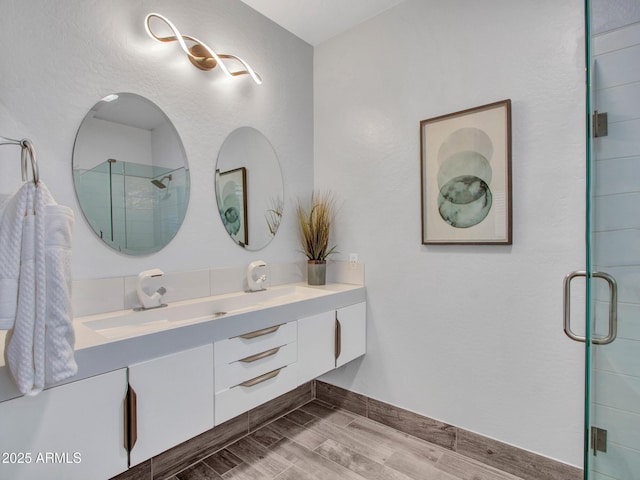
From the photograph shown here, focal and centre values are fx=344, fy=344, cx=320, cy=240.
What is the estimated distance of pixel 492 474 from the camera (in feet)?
5.81

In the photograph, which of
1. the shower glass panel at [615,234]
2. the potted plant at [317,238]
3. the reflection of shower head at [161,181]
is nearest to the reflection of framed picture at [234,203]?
the reflection of shower head at [161,181]

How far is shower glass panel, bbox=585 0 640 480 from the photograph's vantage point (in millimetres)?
1060

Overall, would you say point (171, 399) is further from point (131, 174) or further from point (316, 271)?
point (316, 271)

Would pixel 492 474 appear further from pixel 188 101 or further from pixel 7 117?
pixel 7 117

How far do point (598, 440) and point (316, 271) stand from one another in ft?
5.43

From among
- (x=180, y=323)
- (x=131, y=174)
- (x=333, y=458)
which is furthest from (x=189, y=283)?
(x=333, y=458)

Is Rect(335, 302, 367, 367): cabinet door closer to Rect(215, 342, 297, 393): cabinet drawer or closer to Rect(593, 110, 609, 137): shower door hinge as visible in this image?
Rect(215, 342, 297, 393): cabinet drawer

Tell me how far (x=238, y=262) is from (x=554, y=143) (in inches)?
72.1

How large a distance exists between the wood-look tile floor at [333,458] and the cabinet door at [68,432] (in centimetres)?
78

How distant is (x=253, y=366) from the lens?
5.47 feet

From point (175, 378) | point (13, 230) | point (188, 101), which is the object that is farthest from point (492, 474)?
point (188, 101)

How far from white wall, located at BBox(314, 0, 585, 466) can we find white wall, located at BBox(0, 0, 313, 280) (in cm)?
34

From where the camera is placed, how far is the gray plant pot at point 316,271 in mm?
2416

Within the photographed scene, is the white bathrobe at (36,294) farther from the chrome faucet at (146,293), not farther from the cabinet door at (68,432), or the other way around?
the chrome faucet at (146,293)
